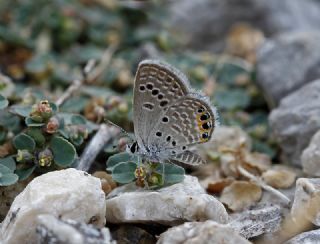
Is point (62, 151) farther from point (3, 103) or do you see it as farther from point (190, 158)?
point (190, 158)

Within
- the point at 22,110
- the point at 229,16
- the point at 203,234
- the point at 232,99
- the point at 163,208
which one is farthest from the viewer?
the point at 229,16

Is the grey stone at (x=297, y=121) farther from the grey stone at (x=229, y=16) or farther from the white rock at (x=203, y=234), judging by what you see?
the grey stone at (x=229, y=16)

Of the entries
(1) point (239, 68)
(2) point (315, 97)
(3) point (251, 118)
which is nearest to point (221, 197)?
(2) point (315, 97)

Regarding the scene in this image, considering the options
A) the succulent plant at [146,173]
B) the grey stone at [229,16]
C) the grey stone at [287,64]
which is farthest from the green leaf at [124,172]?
the grey stone at [229,16]

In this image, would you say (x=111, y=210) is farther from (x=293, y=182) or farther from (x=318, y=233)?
(x=293, y=182)

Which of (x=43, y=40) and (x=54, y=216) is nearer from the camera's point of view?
(x=54, y=216)

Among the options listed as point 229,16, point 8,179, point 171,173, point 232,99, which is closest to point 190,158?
point 171,173
